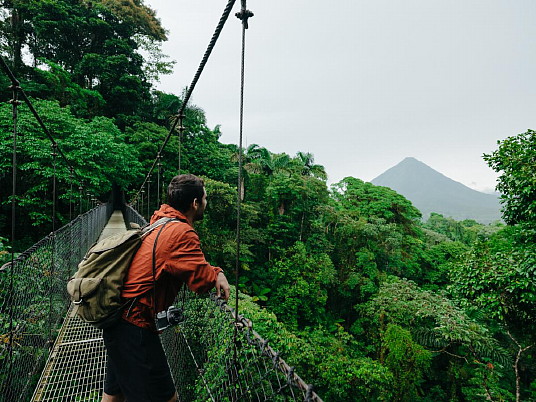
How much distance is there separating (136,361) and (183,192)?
0.52 metres

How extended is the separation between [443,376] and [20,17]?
21.0 m

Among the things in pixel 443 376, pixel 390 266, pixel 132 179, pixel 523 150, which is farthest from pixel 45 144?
pixel 443 376

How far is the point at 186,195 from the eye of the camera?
0.96m

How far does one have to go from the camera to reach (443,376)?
9.80 m

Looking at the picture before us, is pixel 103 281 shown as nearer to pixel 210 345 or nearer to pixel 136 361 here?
pixel 136 361

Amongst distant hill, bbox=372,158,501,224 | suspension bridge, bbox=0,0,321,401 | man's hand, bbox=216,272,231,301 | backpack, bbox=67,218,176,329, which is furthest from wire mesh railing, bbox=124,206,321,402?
distant hill, bbox=372,158,501,224

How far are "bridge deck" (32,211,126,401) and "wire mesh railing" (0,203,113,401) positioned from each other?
69mm

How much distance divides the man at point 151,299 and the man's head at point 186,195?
38 millimetres

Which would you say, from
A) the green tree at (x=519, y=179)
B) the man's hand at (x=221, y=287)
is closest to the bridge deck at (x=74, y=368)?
the man's hand at (x=221, y=287)

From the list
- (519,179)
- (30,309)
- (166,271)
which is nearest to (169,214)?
(166,271)

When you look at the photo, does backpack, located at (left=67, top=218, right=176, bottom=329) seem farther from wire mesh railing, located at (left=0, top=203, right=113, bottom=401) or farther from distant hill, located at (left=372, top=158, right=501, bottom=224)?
distant hill, located at (left=372, top=158, right=501, bottom=224)

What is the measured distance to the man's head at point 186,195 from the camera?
3.15ft

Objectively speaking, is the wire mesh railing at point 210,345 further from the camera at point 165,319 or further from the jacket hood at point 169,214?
the jacket hood at point 169,214

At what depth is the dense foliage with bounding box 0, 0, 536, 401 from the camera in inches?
193
